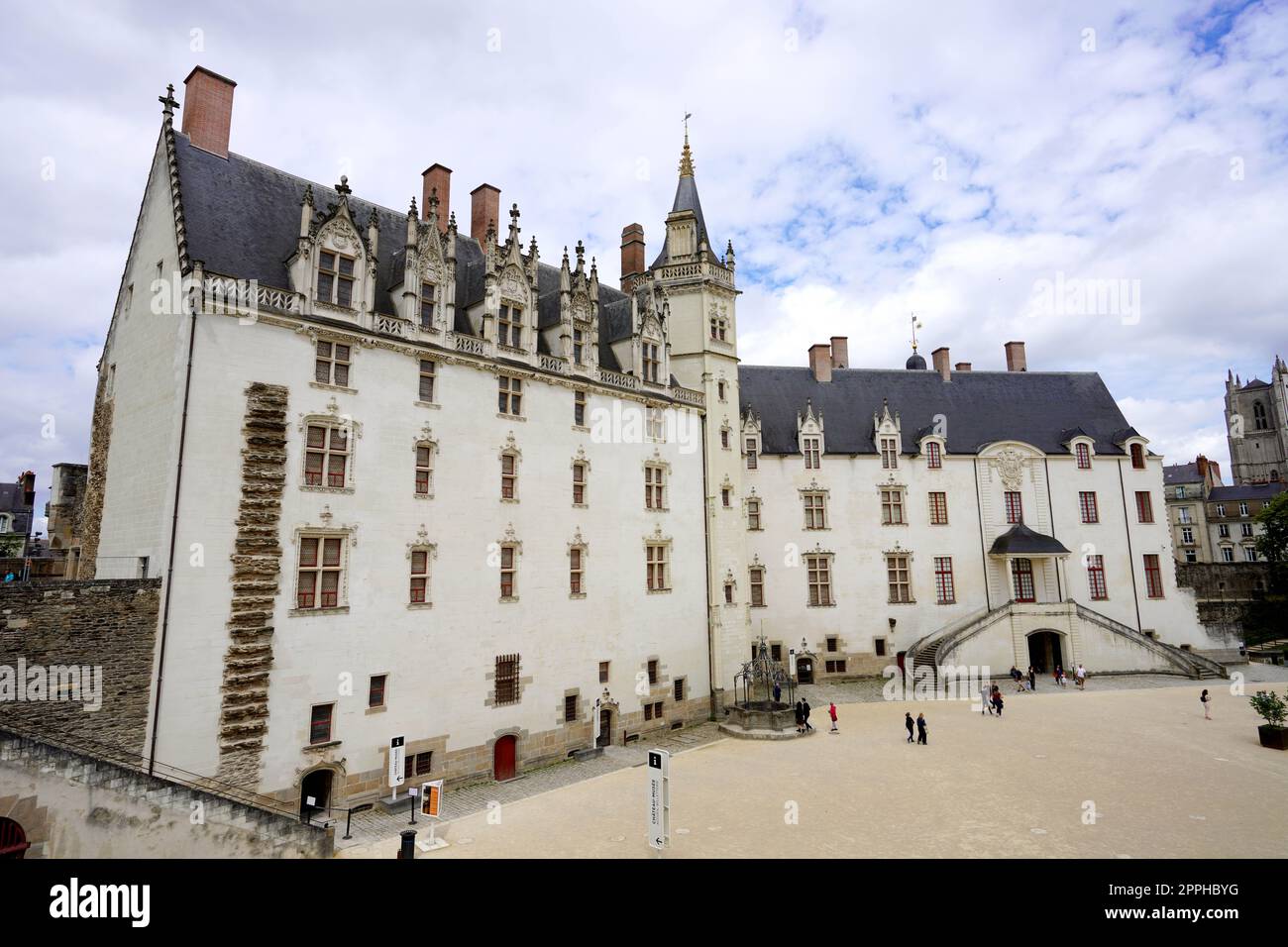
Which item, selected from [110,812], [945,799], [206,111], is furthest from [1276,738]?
[206,111]

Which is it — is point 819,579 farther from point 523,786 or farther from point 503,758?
point 523,786

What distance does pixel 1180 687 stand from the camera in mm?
34469

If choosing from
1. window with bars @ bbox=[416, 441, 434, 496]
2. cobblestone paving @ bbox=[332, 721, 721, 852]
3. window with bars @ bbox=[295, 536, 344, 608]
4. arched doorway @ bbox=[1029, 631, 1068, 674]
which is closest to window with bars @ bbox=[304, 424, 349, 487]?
window with bars @ bbox=[295, 536, 344, 608]

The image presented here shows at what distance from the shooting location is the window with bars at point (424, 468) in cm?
2152

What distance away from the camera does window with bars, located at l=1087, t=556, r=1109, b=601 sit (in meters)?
40.5

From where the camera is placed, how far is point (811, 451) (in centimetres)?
4003

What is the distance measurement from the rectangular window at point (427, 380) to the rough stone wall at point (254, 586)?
428 centimetres

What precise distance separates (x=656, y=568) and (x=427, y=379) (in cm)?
1255

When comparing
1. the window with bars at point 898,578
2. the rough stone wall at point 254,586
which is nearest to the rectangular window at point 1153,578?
the window with bars at point 898,578

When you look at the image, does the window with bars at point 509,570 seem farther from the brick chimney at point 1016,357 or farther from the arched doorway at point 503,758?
the brick chimney at point 1016,357

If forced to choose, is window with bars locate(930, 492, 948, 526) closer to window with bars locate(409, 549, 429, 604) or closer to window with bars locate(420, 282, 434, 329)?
window with bars locate(409, 549, 429, 604)

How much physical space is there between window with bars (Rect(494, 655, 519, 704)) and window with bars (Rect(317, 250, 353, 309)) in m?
12.6

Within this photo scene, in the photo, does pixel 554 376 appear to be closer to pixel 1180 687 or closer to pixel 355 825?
pixel 355 825
